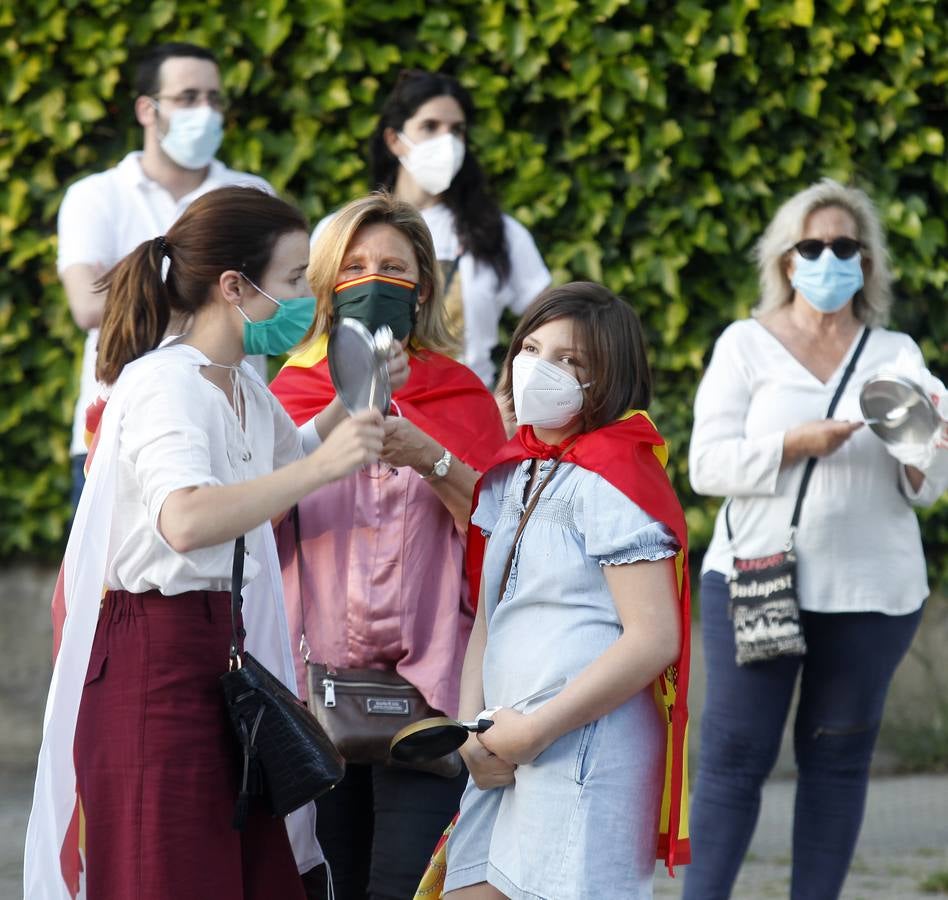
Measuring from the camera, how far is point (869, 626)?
4.18 m

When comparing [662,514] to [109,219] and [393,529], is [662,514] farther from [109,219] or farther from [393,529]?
[109,219]

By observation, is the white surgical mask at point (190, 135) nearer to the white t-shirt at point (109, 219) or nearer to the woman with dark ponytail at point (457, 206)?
the white t-shirt at point (109, 219)

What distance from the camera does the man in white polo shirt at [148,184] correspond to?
4.67m

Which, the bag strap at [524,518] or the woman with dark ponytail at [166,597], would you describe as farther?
the bag strap at [524,518]

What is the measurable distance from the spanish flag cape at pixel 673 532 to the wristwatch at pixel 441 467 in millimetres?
345

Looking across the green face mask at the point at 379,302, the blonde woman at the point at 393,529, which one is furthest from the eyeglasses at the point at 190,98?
the green face mask at the point at 379,302

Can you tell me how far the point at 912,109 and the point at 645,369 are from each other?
3.49m

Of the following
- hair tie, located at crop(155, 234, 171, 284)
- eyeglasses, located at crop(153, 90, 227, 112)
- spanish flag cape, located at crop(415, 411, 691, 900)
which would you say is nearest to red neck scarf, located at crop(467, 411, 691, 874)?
spanish flag cape, located at crop(415, 411, 691, 900)

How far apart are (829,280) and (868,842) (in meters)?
2.07

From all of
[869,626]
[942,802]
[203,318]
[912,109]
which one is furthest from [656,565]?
[912,109]

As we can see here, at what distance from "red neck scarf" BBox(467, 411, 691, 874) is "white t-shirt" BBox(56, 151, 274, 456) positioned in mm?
1908

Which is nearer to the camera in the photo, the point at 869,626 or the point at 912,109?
the point at 869,626

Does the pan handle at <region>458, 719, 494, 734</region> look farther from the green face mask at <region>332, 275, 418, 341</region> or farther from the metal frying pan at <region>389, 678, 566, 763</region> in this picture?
the green face mask at <region>332, 275, 418, 341</region>

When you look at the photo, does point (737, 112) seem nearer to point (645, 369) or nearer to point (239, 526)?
point (645, 369)
